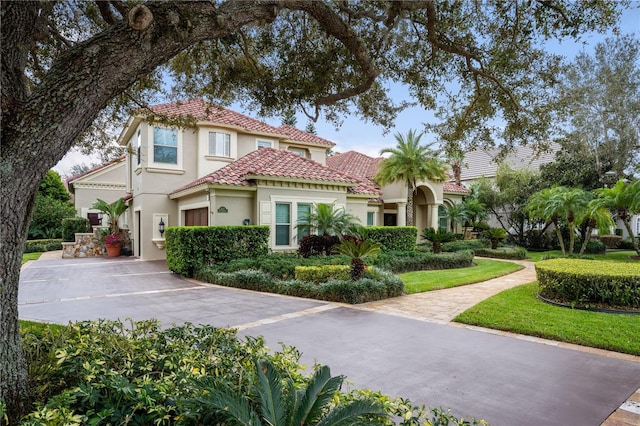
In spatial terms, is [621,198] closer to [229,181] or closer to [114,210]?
[229,181]

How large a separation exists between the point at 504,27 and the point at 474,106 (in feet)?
4.82

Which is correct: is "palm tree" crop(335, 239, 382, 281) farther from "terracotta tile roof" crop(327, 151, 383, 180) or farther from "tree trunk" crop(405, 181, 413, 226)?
"terracotta tile roof" crop(327, 151, 383, 180)

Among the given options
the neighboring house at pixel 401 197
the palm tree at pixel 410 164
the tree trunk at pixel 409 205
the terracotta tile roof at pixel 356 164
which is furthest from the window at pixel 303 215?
the terracotta tile roof at pixel 356 164

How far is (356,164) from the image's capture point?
1091 inches

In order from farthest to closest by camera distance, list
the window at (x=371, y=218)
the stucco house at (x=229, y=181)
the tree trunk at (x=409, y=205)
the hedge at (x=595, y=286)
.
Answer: the window at (x=371, y=218) < the tree trunk at (x=409, y=205) < the stucco house at (x=229, y=181) < the hedge at (x=595, y=286)

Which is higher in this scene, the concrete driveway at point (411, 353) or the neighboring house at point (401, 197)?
the neighboring house at point (401, 197)

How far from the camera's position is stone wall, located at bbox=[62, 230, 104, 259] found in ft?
66.0

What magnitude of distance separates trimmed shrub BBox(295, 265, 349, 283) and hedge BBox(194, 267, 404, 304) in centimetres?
42

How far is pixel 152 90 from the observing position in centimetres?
791

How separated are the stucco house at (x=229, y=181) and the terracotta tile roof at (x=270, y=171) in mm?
41

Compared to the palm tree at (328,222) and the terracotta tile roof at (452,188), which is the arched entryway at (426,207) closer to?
the terracotta tile roof at (452,188)

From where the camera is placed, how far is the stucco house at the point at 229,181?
49.9ft

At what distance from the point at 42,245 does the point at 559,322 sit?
92.9 ft

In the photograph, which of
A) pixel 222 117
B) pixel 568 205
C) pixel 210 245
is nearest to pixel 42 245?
pixel 222 117
